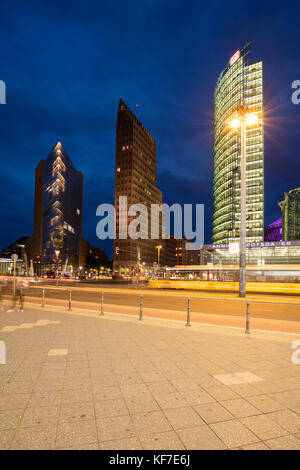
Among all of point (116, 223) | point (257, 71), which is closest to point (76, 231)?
point (116, 223)

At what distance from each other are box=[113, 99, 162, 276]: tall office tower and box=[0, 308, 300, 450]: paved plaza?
417 ft

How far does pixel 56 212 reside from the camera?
116m

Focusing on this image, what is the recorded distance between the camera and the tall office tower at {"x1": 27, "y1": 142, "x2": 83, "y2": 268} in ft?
382

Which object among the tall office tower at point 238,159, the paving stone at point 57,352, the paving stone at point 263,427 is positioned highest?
the tall office tower at point 238,159

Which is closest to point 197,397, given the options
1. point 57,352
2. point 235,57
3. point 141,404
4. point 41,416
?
point 141,404

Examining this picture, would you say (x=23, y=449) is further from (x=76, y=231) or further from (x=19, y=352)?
(x=76, y=231)

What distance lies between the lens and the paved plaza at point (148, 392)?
3.32 metres

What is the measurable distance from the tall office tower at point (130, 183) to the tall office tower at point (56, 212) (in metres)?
23.1

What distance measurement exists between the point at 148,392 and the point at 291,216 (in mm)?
91550

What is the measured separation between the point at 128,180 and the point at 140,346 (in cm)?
14430

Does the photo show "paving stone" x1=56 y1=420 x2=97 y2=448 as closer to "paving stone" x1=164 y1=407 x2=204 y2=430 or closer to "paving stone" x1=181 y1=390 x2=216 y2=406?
"paving stone" x1=164 y1=407 x2=204 y2=430

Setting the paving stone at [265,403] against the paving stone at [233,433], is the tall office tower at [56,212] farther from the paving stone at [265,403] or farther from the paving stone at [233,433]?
the paving stone at [233,433]

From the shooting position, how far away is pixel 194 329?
30.3ft

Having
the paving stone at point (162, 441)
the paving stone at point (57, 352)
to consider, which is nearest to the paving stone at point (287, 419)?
the paving stone at point (162, 441)
